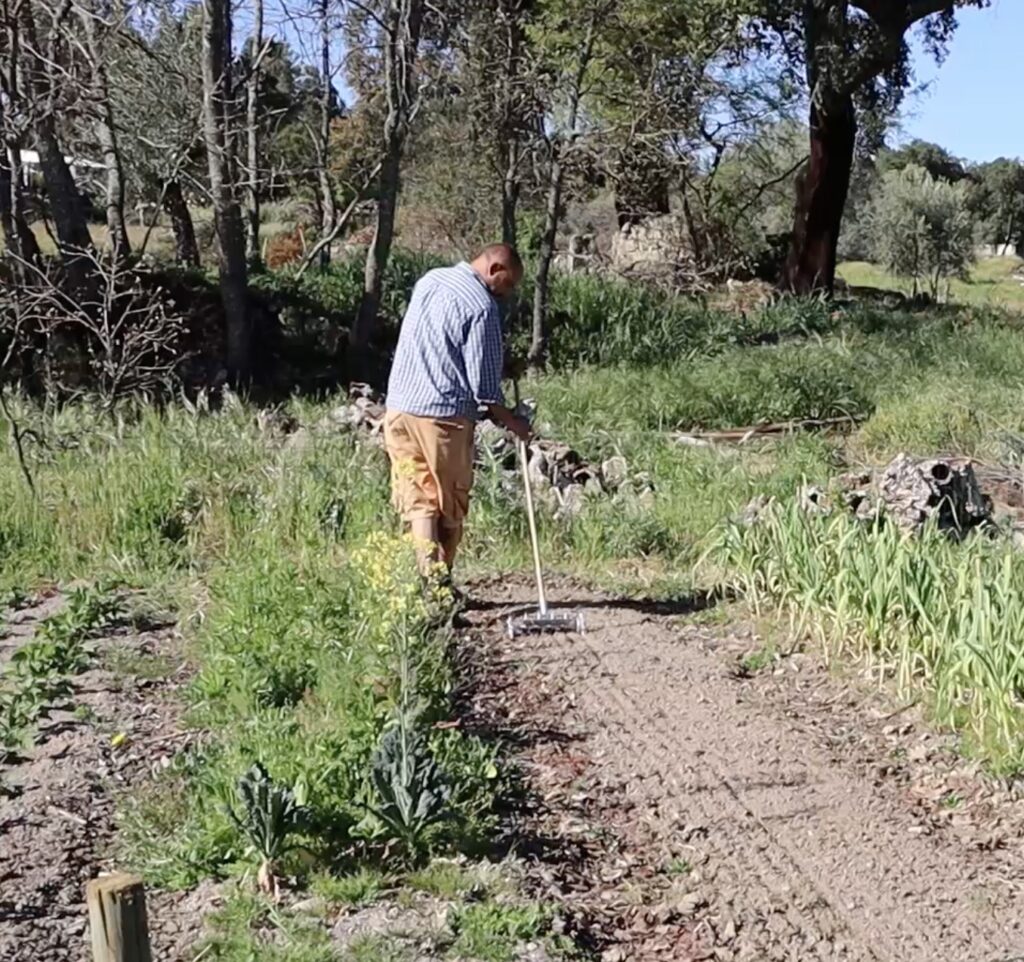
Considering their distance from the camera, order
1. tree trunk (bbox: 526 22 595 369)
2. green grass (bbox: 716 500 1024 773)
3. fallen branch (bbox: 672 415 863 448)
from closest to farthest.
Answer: green grass (bbox: 716 500 1024 773)
fallen branch (bbox: 672 415 863 448)
tree trunk (bbox: 526 22 595 369)

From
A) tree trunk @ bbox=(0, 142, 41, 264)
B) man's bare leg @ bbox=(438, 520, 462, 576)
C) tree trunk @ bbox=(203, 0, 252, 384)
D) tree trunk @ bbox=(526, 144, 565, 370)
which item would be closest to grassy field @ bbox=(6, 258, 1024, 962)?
man's bare leg @ bbox=(438, 520, 462, 576)

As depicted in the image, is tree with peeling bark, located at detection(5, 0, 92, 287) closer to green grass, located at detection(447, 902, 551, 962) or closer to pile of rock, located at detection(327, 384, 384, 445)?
pile of rock, located at detection(327, 384, 384, 445)

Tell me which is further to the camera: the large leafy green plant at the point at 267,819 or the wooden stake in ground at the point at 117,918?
the large leafy green plant at the point at 267,819

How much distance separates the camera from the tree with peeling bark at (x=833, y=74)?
19609 millimetres

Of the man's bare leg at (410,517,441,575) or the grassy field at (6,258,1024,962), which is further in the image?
the man's bare leg at (410,517,441,575)

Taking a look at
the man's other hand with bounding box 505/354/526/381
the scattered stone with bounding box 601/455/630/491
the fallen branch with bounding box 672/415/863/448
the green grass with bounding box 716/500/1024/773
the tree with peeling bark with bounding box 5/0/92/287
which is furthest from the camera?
the man's other hand with bounding box 505/354/526/381

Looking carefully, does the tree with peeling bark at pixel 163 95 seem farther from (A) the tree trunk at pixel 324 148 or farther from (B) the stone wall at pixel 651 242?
(B) the stone wall at pixel 651 242

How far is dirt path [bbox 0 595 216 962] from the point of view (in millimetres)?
3586

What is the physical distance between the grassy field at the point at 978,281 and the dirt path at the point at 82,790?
2328 centimetres

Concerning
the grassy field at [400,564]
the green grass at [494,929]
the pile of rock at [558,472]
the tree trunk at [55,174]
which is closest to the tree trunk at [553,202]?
the grassy field at [400,564]

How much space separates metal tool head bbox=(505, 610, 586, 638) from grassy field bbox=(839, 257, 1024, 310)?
2206 centimetres

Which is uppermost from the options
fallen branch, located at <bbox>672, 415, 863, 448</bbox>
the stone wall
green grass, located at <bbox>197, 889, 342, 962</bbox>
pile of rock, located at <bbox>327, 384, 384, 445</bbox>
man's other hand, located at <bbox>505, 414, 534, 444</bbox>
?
the stone wall

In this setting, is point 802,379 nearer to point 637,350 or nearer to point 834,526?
point 637,350

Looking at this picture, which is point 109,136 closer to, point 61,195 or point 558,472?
point 61,195
